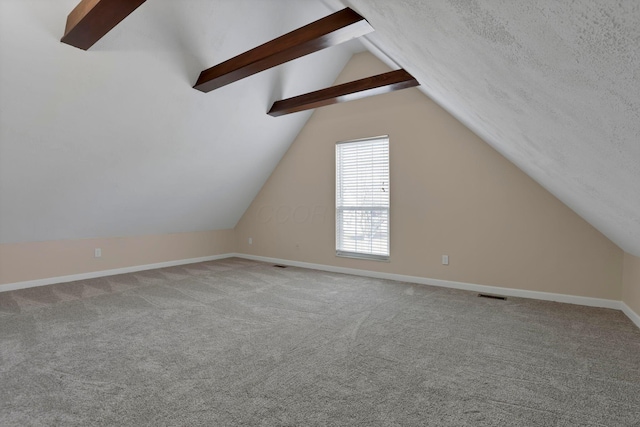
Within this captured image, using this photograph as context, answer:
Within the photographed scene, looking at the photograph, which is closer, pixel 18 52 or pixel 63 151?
pixel 18 52

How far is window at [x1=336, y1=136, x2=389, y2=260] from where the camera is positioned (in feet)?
15.8

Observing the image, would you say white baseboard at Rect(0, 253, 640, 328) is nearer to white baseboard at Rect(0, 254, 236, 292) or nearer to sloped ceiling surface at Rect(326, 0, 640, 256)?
white baseboard at Rect(0, 254, 236, 292)

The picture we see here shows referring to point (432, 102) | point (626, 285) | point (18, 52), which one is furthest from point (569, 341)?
point (18, 52)

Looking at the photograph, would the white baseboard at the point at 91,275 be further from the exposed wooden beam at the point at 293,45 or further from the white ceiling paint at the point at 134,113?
the exposed wooden beam at the point at 293,45

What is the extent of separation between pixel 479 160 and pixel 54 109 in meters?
4.60

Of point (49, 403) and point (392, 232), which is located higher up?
point (392, 232)

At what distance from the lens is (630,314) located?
3080 millimetres

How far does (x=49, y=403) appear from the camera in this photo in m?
1.75

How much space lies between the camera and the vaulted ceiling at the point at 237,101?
95 cm

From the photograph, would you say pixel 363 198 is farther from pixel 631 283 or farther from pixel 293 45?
pixel 631 283

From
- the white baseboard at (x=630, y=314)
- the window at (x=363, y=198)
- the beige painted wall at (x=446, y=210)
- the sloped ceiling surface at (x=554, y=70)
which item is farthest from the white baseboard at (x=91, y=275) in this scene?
the white baseboard at (x=630, y=314)

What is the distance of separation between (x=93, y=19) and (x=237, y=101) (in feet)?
6.51

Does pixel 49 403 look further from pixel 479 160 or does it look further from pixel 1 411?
pixel 479 160

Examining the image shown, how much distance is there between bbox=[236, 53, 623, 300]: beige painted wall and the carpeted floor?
17.2 inches
